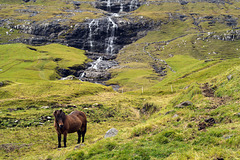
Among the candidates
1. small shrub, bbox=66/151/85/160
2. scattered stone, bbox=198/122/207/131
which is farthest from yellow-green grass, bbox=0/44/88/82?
scattered stone, bbox=198/122/207/131

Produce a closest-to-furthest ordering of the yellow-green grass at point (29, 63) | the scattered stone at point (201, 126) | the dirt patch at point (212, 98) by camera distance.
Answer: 1. the scattered stone at point (201, 126)
2. the dirt patch at point (212, 98)
3. the yellow-green grass at point (29, 63)

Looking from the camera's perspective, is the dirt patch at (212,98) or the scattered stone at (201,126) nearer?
the scattered stone at (201,126)

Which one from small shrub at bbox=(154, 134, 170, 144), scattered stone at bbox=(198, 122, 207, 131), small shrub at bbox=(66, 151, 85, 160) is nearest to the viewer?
small shrub at bbox=(154, 134, 170, 144)

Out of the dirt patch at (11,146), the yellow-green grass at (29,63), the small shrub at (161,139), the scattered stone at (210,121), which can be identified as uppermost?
the scattered stone at (210,121)

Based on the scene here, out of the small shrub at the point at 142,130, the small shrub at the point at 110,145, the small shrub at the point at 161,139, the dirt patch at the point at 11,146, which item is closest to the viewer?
the small shrub at the point at 161,139

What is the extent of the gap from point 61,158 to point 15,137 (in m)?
10.1

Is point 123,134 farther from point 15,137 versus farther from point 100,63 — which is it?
point 100,63

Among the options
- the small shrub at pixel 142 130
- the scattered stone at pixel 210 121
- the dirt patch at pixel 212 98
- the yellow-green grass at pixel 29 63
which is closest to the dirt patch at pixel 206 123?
the scattered stone at pixel 210 121

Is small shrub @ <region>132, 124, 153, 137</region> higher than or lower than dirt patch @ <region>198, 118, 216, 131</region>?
lower

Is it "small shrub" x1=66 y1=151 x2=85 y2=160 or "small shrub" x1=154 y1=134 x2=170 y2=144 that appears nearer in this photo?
"small shrub" x1=154 y1=134 x2=170 y2=144

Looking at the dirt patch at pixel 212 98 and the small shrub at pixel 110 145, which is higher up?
the dirt patch at pixel 212 98

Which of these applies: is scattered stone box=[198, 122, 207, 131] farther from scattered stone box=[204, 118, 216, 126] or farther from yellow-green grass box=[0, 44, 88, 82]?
yellow-green grass box=[0, 44, 88, 82]

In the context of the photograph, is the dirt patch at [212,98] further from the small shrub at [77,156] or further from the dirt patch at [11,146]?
the dirt patch at [11,146]

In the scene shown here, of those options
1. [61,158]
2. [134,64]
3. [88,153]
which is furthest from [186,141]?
[134,64]
